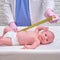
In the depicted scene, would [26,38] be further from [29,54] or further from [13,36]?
[29,54]

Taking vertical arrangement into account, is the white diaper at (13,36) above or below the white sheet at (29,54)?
above

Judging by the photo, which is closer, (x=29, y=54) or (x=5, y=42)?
(x=29, y=54)

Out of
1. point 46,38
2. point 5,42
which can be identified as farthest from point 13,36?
point 46,38

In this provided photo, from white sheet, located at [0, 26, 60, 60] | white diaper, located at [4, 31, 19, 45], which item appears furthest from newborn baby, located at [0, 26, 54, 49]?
white sheet, located at [0, 26, 60, 60]

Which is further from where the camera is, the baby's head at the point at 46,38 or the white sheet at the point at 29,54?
the baby's head at the point at 46,38

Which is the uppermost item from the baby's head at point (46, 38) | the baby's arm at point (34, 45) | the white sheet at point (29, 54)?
the baby's head at point (46, 38)

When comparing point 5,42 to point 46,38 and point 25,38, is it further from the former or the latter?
point 46,38

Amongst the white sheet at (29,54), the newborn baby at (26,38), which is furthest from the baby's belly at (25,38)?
the white sheet at (29,54)

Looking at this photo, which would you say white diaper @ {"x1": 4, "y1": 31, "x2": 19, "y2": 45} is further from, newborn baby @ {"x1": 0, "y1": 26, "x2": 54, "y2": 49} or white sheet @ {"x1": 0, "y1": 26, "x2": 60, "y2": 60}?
Answer: white sheet @ {"x1": 0, "y1": 26, "x2": 60, "y2": 60}

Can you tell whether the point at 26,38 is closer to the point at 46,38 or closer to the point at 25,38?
the point at 25,38

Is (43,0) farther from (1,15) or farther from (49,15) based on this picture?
(1,15)

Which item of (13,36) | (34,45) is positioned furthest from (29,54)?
(13,36)

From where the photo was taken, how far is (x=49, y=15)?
3.42ft

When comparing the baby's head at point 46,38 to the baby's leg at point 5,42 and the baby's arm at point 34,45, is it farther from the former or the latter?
the baby's leg at point 5,42
